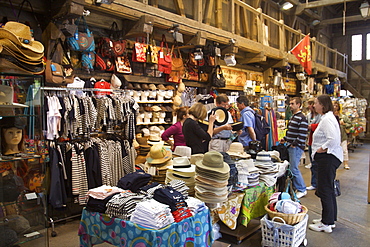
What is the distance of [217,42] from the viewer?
7.40 m

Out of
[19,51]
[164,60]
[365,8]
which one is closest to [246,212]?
[19,51]

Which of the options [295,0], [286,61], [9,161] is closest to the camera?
[9,161]

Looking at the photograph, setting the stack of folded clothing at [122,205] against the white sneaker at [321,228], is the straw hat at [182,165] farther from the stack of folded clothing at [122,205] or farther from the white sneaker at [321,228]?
the white sneaker at [321,228]

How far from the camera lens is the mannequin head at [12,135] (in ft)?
9.38

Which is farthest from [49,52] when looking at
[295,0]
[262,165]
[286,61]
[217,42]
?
[295,0]

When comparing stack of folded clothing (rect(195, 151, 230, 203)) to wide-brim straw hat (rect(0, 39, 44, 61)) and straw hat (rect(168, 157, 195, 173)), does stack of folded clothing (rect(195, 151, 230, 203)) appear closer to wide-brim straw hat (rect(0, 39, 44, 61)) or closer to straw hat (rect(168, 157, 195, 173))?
straw hat (rect(168, 157, 195, 173))

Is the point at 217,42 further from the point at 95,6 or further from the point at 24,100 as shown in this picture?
the point at 24,100

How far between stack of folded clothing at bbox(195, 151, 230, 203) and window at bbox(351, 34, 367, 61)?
18298mm

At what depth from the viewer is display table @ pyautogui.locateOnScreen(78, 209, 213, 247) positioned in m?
2.32

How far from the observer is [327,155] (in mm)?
4039

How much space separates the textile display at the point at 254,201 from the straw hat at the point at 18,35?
272cm

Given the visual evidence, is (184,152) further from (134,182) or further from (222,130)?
(134,182)

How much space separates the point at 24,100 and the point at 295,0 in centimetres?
1196

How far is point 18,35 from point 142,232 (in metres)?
2.26
